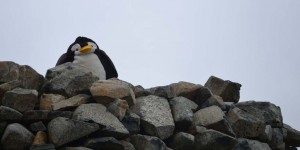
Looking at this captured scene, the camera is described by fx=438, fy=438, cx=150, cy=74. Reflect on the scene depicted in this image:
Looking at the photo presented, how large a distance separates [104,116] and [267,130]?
2.85m

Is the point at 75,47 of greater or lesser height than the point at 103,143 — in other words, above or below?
above

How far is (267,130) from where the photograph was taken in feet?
22.9

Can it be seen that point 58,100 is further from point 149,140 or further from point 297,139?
point 297,139

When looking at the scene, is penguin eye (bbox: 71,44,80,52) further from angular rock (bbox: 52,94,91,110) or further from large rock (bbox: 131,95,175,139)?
angular rock (bbox: 52,94,91,110)

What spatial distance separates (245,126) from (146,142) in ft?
6.11

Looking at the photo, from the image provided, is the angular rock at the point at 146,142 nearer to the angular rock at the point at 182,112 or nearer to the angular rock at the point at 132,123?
the angular rock at the point at 132,123

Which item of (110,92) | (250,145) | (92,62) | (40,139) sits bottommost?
(250,145)

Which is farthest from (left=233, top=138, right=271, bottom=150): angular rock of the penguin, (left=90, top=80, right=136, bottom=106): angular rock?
the penguin

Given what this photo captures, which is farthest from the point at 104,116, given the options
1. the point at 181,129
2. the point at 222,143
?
the point at 222,143

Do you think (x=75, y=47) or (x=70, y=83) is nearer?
(x=70, y=83)

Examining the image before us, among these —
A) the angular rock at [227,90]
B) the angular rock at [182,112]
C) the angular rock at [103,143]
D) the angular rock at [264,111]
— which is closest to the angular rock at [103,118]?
the angular rock at [103,143]

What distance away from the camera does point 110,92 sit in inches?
233

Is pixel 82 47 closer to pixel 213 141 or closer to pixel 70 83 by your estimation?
pixel 70 83

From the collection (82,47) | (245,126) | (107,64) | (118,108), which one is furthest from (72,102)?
(245,126)
